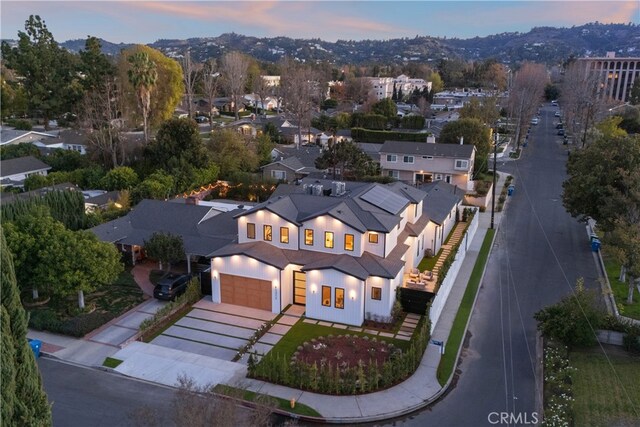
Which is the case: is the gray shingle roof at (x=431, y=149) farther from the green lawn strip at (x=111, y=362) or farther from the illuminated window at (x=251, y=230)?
the green lawn strip at (x=111, y=362)

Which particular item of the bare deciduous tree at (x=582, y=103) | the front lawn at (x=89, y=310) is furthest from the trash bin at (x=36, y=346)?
the bare deciduous tree at (x=582, y=103)

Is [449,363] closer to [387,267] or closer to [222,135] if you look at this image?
[387,267]

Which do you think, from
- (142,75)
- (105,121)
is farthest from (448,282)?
(105,121)

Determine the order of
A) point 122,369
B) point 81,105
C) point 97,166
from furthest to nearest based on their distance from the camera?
point 81,105, point 97,166, point 122,369

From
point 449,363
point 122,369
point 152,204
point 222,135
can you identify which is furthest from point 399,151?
point 122,369

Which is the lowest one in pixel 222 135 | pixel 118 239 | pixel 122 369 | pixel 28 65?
pixel 122 369

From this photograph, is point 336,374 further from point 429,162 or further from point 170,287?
point 429,162
